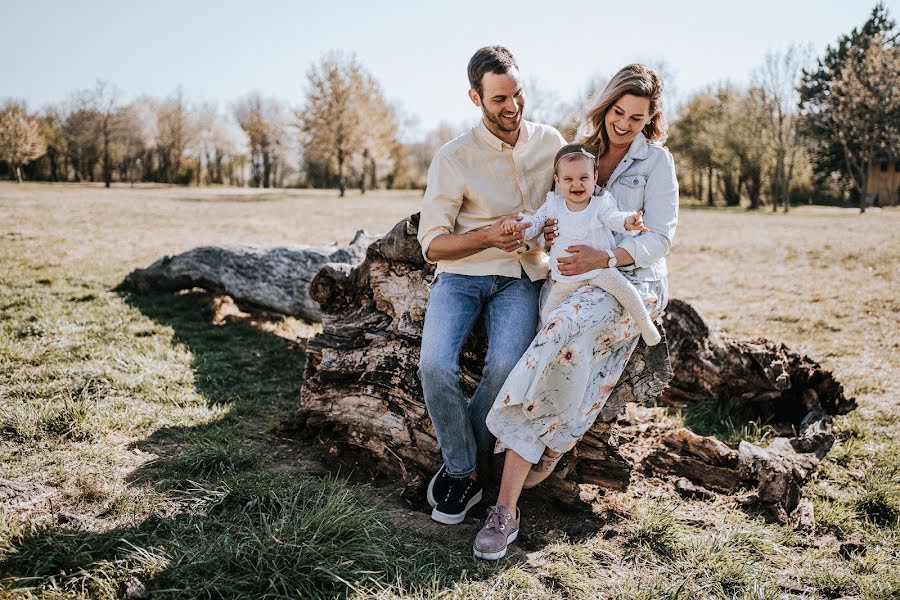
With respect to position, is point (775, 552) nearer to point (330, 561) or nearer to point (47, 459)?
point (330, 561)

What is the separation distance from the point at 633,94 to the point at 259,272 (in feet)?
17.6

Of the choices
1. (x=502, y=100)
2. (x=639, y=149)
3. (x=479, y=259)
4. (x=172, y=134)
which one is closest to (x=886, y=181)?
(x=639, y=149)

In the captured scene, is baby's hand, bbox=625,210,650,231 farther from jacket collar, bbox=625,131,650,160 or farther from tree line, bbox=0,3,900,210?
tree line, bbox=0,3,900,210

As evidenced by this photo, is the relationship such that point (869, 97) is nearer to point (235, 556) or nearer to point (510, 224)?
point (510, 224)

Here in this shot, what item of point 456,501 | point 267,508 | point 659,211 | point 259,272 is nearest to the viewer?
point 267,508

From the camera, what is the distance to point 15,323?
21.0 feet

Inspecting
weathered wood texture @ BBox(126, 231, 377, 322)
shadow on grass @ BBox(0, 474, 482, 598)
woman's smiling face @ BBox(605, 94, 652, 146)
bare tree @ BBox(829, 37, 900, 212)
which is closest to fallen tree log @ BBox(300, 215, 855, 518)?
shadow on grass @ BBox(0, 474, 482, 598)

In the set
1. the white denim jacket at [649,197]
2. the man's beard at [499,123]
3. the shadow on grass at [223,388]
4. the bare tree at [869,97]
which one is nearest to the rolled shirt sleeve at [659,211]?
the white denim jacket at [649,197]

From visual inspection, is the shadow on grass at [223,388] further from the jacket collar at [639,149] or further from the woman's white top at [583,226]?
the jacket collar at [639,149]

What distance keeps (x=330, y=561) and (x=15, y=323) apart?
17.9 feet

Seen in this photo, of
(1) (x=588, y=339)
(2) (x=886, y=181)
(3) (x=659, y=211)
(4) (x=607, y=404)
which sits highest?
(2) (x=886, y=181)

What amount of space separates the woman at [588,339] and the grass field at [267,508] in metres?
0.39

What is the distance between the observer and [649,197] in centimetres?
368

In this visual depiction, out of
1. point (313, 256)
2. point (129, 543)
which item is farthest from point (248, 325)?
point (129, 543)
